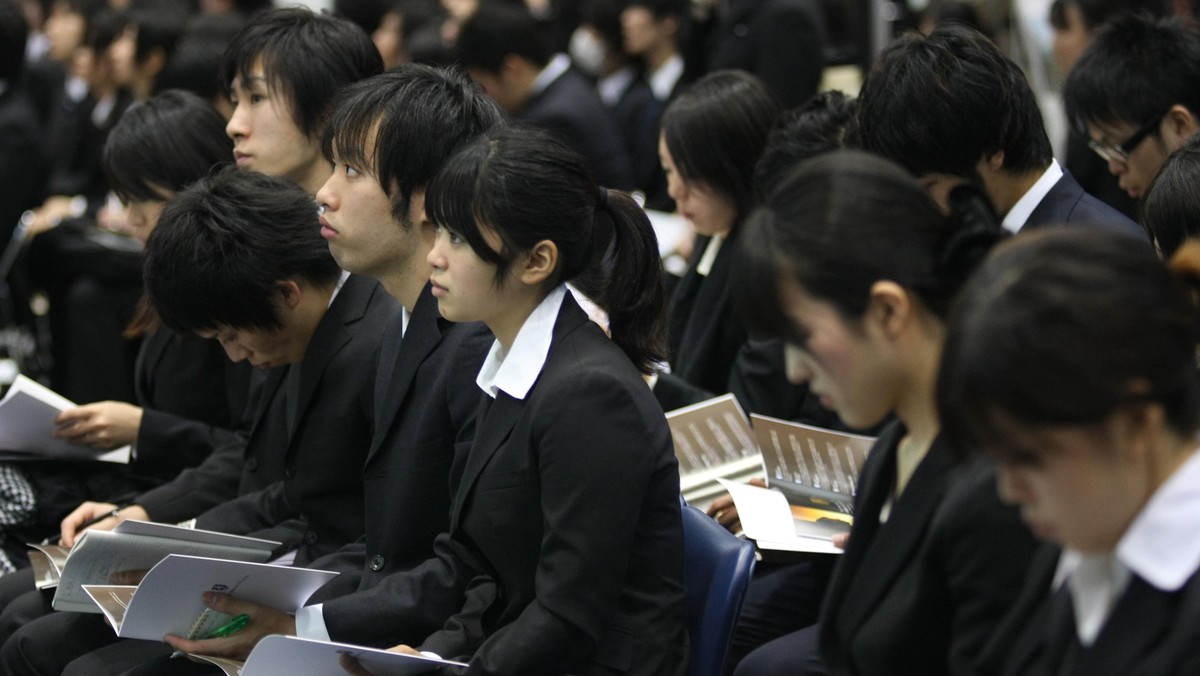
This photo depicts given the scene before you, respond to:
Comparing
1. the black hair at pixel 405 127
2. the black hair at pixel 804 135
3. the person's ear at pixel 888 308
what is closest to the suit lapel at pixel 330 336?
the black hair at pixel 405 127

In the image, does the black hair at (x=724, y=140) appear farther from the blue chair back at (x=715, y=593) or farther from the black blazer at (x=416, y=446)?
the blue chair back at (x=715, y=593)

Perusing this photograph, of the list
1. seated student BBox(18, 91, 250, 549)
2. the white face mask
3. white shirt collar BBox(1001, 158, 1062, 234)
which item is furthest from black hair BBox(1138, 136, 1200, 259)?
the white face mask

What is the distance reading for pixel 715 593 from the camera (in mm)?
2008

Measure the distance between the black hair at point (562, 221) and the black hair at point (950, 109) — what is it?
17.8 inches

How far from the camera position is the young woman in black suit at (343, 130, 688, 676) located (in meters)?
1.89

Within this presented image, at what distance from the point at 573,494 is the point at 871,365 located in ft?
1.64

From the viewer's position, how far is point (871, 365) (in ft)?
5.11

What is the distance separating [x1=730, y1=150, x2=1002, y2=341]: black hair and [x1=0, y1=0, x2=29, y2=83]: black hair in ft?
13.4

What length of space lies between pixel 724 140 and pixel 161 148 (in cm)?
126

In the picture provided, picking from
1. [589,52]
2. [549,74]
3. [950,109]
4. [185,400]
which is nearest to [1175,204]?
[950,109]

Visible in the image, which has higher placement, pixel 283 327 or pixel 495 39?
pixel 283 327

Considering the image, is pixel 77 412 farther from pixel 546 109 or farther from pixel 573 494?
pixel 546 109

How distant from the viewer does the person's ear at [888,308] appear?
5.01ft

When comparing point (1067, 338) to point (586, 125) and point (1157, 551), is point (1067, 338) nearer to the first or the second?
point (1157, 551)
